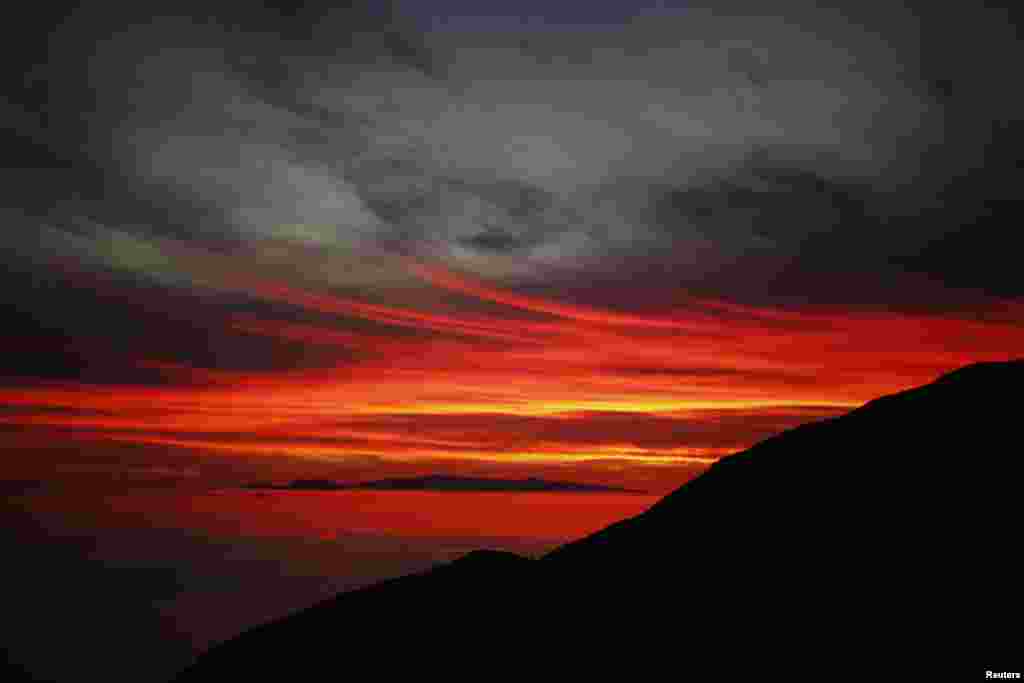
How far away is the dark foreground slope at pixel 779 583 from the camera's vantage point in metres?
15.3

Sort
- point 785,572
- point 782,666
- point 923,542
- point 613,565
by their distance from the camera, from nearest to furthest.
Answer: point 782,666
point 923,542
point 785,572
point 613,565

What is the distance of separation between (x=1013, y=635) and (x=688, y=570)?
7656 mm

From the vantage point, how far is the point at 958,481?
1772cm

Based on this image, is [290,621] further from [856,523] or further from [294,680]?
[856,523]

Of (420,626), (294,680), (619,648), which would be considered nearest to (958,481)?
(619,648)

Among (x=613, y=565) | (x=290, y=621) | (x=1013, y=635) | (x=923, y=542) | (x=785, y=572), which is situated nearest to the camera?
(x=1013, y=635)

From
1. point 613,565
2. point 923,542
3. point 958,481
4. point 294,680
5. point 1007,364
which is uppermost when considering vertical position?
point 1007,364

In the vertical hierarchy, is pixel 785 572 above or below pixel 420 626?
above

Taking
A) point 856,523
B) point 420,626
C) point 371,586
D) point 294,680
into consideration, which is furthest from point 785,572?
point 371,586

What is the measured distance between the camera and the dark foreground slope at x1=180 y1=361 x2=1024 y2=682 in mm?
15258

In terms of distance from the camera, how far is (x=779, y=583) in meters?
17.9

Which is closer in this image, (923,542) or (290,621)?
(923,542)

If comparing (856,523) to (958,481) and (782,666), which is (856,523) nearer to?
(958,481)

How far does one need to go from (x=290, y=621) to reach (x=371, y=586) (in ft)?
9.74
